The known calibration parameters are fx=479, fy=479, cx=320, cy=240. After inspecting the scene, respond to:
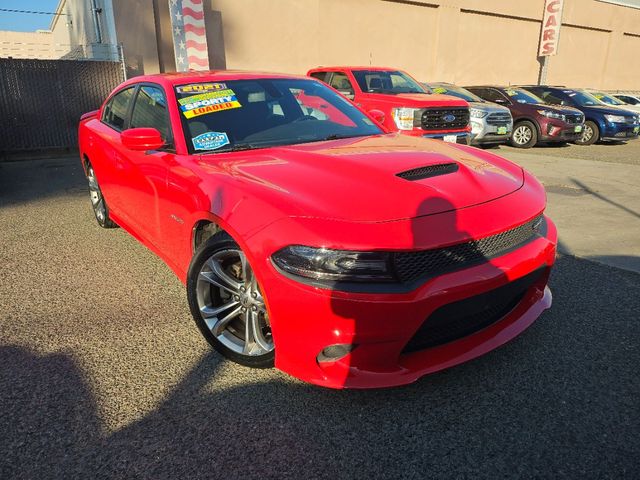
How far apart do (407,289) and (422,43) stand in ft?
61.9

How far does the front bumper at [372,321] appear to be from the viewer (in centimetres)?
202

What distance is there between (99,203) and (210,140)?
8.65 ft

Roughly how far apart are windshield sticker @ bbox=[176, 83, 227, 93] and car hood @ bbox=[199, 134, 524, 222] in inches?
28.3

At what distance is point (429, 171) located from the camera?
2.60 metres

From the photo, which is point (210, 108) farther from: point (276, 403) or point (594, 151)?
point (594, 151)

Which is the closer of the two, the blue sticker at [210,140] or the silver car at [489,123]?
the blue sticker at [210,140]

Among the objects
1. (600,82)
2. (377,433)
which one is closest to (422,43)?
(600,82)

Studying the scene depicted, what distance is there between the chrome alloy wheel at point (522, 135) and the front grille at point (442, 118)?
3949 millimetres

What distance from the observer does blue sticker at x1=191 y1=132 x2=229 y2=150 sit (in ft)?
9.98

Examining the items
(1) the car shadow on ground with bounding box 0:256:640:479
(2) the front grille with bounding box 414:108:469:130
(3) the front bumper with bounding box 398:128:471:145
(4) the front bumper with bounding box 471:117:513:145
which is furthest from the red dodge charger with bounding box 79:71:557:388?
(4) the front bumper with bounding box 471:117:513:145

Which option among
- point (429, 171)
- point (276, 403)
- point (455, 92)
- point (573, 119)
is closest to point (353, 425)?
point (276, 403)

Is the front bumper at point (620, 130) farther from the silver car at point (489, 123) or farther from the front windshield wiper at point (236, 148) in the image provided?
the front windshield wiper at point (236, 148)

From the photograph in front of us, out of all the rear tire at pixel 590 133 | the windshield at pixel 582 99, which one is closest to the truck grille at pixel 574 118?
the rear tire at pixel 590 133

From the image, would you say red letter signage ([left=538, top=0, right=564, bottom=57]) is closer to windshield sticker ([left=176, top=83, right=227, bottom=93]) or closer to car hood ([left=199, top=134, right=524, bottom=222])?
car hood ([left=199, top=134, right=524, bottom=222])
